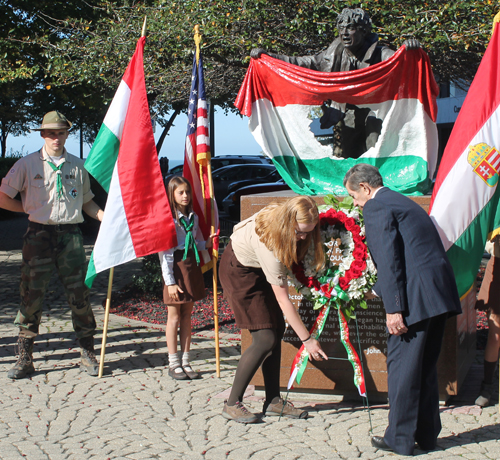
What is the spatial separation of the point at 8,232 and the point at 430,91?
581 inches

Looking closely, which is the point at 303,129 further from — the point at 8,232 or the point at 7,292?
the point at 8,232

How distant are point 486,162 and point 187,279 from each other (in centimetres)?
260

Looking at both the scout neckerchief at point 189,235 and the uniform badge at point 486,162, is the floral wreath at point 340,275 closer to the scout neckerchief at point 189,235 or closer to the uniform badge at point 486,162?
the uniform badge at point 486,162

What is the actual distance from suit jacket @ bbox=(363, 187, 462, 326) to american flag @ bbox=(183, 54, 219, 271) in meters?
2.35

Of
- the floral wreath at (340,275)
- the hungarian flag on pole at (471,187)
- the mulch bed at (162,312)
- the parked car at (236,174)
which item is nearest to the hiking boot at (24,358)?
the mulch bed at (162,312)

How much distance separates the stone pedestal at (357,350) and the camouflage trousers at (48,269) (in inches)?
62.2

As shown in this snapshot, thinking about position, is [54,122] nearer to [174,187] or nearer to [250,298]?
[174,187]

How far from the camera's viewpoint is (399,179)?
18.0ft

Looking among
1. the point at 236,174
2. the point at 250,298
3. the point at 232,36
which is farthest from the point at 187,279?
the point at 236,174

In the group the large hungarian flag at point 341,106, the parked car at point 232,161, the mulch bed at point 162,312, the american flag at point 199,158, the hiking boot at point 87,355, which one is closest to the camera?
the large hungarian flag at point 341,106

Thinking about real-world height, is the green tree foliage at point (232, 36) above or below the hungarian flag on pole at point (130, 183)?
above

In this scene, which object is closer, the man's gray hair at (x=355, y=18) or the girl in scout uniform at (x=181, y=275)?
the man's gray hair at (x=355, y=18)

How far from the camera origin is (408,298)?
383 cm

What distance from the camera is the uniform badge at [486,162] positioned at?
183 inches
